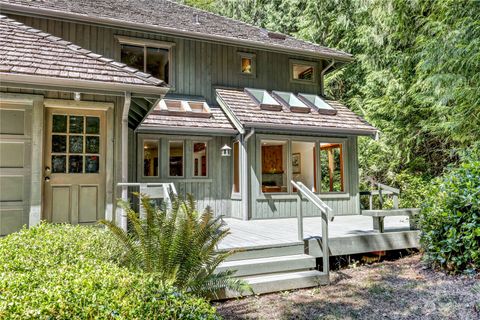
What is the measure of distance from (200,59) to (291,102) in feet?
9.25

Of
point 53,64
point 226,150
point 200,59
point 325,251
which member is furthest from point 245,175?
point 53,64

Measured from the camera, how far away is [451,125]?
8.24 meters

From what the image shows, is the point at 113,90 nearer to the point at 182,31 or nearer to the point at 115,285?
the point at 115,285

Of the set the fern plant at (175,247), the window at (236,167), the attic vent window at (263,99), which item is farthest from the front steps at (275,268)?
the attic vent window at (263,99)

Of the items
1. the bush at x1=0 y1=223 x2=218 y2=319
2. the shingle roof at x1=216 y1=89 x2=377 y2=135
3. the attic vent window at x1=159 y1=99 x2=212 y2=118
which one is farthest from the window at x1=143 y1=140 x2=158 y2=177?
the bush at x1=0 y1=223 x2=218 y2=319

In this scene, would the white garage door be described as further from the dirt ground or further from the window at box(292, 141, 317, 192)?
the window at box(292, 141, 317, 192)

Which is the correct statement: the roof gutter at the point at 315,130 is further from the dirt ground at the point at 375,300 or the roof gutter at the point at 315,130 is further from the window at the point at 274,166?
the dirt ground at the point at 375,300

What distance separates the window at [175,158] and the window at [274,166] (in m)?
2.11

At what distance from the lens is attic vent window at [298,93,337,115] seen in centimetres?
982

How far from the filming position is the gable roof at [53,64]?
14.9 ft

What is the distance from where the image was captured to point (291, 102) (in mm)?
9797

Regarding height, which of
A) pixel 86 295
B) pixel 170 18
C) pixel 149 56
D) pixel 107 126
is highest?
pixel 170 18

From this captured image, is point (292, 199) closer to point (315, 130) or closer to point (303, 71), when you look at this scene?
point (315, 130)

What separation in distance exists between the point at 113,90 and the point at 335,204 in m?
6.72
